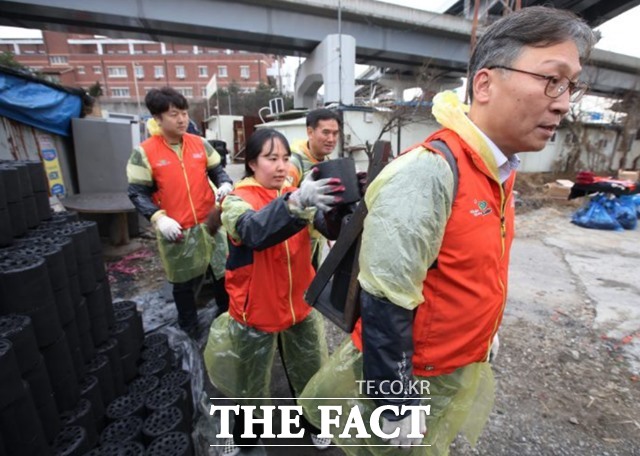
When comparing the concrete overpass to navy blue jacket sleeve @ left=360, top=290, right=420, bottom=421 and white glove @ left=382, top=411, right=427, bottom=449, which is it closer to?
navy blue jacket sleeve @ left=360, top=290, right=420, bottom=421

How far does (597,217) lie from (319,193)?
771cm

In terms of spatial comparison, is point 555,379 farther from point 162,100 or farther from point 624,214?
point 624,214

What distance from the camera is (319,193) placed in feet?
4.08

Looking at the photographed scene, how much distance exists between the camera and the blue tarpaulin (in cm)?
395

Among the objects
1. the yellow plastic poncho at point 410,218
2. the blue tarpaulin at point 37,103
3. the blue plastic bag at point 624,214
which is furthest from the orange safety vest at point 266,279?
the blue plastic bag at point 624,214

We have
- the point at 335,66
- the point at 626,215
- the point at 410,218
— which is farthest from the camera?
the point at 335,66

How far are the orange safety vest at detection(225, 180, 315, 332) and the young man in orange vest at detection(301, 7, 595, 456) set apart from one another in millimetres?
710

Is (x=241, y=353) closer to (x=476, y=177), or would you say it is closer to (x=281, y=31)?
(x=476, y=177)

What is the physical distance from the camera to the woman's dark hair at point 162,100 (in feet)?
8.65

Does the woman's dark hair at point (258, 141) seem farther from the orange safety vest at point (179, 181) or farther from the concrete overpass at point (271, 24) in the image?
the concrete overpass at point (271, 24)

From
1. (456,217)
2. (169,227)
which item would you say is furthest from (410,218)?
(169,227)

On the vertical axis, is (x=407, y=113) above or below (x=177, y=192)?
above

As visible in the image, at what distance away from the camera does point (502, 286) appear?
44.4 inches

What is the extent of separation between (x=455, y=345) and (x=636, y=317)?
356cm
